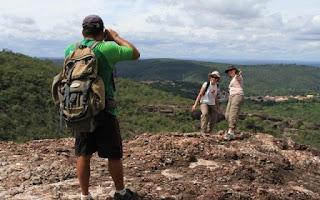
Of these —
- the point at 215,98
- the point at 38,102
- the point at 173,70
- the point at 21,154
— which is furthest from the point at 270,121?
the point at 173,70

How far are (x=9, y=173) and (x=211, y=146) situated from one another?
355 cm

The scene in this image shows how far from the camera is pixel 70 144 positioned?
20.7 ft

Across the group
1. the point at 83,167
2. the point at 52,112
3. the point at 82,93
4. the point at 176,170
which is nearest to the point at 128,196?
the point at 83,167

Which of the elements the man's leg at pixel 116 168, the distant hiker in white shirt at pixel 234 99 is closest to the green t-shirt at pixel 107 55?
the man's leg at pixel 116 168

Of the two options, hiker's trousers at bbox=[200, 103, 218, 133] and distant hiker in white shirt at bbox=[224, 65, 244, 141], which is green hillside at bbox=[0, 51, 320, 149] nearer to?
hiker's trousers at bbox=[200, 103, 218, 133]

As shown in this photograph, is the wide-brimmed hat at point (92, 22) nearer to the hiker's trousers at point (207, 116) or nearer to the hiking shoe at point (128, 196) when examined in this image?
the hiking shoe at point (128, 196)

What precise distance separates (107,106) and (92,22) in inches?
32.7

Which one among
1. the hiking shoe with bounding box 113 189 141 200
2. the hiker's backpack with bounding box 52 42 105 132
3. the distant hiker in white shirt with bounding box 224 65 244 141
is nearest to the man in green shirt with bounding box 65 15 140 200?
the hiker's backpack with bounding box 52 42 105 132

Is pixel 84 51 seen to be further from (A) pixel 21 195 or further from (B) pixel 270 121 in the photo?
(B) pixel 270 121

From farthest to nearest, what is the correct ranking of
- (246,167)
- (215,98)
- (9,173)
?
(215,98)
(246,167)
(9,173)

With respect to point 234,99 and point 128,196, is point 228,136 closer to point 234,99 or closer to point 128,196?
point 234,99

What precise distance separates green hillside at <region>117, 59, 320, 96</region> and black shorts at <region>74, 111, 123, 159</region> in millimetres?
136024

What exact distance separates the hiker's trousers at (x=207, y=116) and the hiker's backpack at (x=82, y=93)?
4716 millimetres

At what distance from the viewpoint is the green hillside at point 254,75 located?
146 metres
